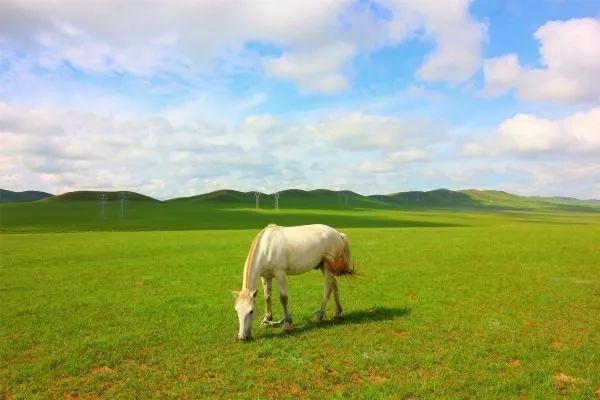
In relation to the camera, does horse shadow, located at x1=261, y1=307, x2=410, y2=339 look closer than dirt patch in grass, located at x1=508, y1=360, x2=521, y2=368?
No

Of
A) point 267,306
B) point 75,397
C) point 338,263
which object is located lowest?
point 75,397

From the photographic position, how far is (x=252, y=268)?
43.2 ft

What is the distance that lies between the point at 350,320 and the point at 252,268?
3931 mm

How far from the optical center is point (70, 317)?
1582cm

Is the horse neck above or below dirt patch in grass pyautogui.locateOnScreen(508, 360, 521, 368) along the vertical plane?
above

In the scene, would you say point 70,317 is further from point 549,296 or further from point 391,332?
point 549,296

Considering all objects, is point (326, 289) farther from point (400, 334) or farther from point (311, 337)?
point (400, 334)

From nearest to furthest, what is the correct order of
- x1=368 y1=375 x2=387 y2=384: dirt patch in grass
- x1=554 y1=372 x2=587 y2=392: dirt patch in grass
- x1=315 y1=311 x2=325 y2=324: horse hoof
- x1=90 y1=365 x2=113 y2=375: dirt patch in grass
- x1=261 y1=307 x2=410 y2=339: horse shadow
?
x1=554 y1=372 x2=587 y2=392: dirt patch in grass, x1=368 y1=375 x2=387 y2=384: dirt patch in grass, x1=90 y1=365 x2=113 y2=375: dirt patch in grass, x1=261 y1=307 x2=410 y2=339: horse shadow, x1=315 y1=311 x2=325 y2=324: horse hoof

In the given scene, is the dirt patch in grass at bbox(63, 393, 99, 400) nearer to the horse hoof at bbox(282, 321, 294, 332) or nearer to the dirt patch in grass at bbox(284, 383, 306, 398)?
the dirt patch in grass at bbox(284, 383, 306, 398)

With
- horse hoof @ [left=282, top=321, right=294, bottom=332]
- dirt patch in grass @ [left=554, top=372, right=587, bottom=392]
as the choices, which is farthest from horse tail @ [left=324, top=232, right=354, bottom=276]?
dirt patch in grass @ [left=554, top=372, right=587, bottom=392]

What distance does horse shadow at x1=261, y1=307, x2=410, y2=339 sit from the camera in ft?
44.1

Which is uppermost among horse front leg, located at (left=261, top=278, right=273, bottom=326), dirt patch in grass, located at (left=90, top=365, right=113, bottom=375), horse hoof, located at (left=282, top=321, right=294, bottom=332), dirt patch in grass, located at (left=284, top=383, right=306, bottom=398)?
horse front leg, located at (left=261, top=278, right=273, bottom=326)

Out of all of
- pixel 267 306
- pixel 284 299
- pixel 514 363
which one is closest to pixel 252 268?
pixel 284 299

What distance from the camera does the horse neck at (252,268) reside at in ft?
42.5
